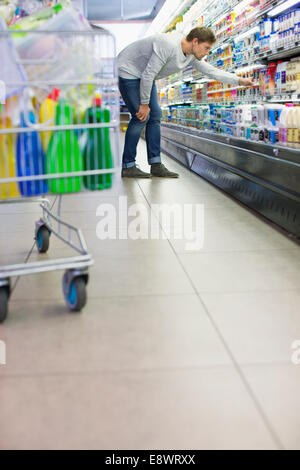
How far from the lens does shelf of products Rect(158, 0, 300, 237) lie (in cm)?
324

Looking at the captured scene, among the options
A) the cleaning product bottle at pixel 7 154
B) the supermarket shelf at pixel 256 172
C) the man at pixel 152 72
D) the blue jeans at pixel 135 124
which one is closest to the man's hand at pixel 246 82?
the man at pixel 152 72

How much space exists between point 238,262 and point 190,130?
4.08 m

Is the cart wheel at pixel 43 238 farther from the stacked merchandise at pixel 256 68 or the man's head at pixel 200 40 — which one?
the man's head at pixel 200 40

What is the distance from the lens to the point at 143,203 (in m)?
3.98

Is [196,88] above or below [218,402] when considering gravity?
above

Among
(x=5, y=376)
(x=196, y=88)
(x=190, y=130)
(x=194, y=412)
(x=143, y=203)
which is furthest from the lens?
(x=196, y=88)

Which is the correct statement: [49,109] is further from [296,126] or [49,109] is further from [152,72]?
[152,72]

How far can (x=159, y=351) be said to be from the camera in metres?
1.63

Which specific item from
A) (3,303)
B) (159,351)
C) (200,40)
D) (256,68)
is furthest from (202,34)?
(159,351)

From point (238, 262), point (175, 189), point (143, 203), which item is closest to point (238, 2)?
point (175, 189)

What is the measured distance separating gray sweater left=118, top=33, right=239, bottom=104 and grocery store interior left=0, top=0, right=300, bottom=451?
1.17 m

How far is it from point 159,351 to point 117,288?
61 centimetres

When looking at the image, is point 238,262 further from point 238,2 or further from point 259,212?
point 238,2

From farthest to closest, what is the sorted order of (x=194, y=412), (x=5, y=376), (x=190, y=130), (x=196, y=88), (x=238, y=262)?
(x=196, y=88)
(x=190, y=130)
(x=238, y=262)
(x=5, y=376)
(x=194, y=412)
